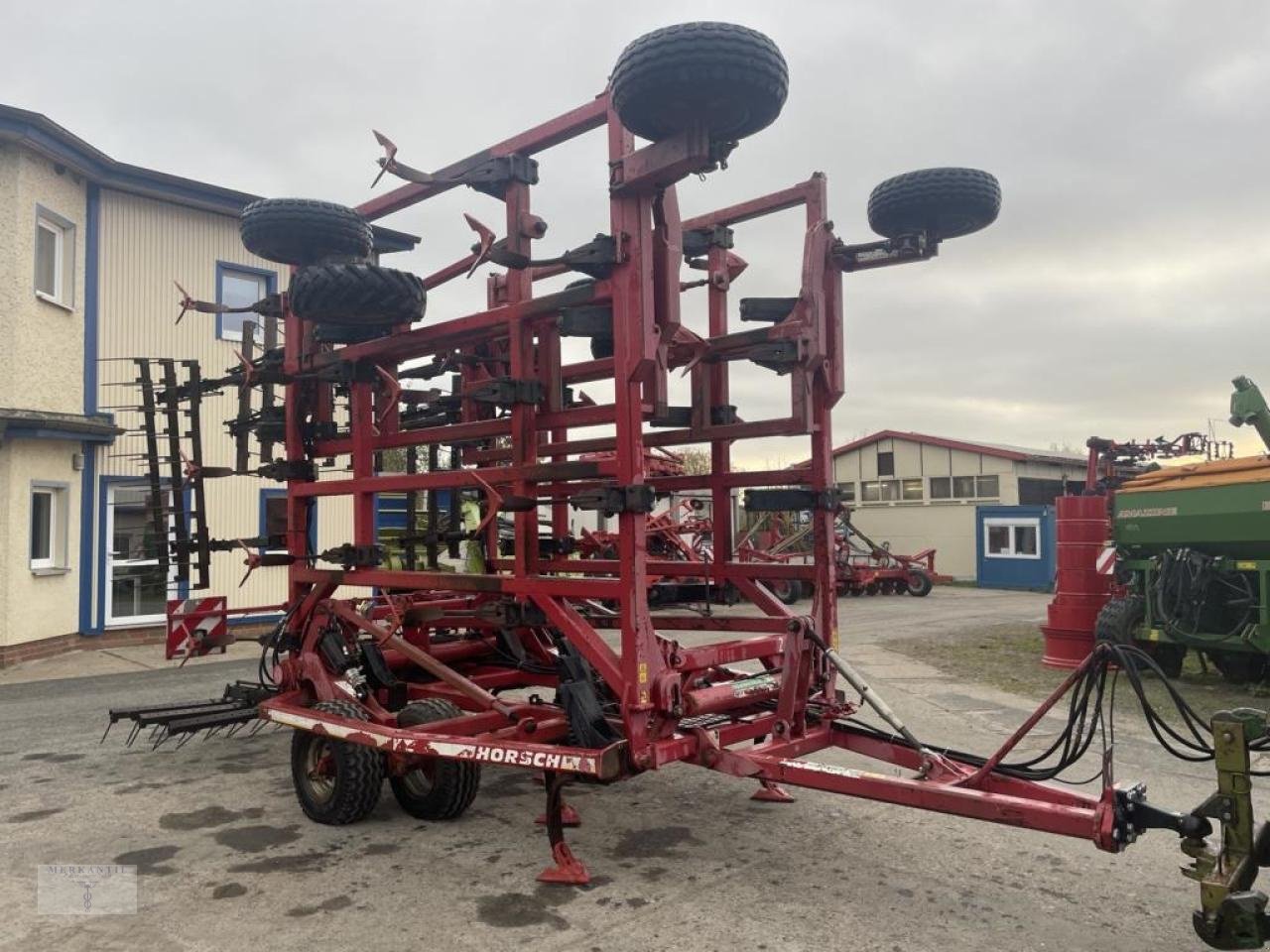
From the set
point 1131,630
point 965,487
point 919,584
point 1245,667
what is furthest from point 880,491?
point 1245,667

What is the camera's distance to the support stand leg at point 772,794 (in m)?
5.45

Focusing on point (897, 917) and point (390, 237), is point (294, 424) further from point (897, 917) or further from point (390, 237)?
point (390, 237)

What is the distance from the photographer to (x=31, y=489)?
454 inches

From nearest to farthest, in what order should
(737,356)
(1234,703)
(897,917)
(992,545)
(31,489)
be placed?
(897,917), (737,356), (1234,703), (31,489), (992,545)

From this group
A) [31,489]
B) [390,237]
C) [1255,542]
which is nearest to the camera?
[1255,542]

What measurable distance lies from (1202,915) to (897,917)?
122cm

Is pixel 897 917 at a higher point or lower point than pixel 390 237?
lower

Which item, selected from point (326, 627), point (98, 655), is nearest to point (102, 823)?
point (326, 627)

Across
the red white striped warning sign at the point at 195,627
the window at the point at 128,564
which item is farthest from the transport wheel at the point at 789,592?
the red white striped warning sign at the point at 195,627

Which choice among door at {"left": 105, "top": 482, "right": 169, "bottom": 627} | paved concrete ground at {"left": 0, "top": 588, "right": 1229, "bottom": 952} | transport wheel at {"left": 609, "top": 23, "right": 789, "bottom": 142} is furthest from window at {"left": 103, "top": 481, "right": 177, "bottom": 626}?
transport wheel at {"left": 609, "top": 23, "right": 789, "bottom": 142}

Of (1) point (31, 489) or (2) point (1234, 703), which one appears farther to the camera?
(1) point (31, 489)

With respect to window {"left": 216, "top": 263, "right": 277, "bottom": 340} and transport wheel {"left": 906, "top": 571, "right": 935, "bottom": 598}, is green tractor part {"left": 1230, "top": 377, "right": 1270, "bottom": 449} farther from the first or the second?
window {"left": 216, "top": 263, "right": 277, "bottom": 340}

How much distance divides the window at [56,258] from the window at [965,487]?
2439 cm

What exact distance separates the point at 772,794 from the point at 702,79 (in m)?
3.88
